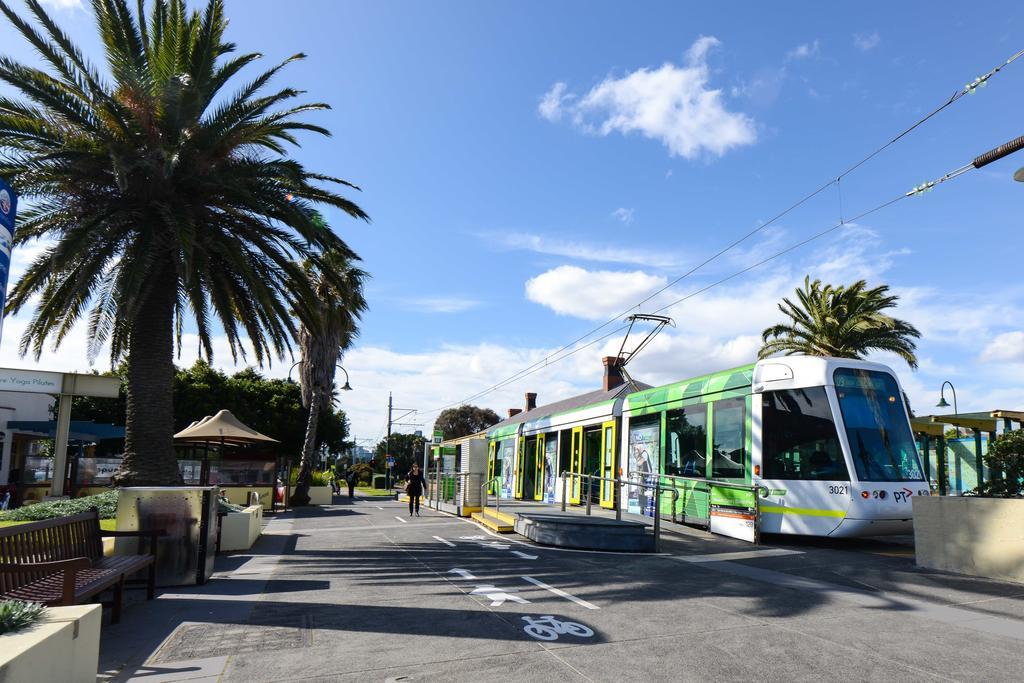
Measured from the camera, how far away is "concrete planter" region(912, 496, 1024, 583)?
9.19 m

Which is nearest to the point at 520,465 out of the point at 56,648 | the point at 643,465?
the point at 643,465


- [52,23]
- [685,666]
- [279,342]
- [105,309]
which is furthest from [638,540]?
[52,23]

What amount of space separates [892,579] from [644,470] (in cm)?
740

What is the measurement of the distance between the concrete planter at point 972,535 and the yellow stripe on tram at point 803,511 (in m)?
1.35

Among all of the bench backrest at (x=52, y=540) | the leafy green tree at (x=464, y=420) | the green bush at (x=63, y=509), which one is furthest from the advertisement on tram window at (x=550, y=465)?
the leafy green tree at (x=464, y=420)

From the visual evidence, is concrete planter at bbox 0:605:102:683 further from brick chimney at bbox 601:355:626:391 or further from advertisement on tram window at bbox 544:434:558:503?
brick chimney at bbox 601:355:626:391

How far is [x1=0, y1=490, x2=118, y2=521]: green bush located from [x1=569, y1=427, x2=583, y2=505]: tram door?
36.5ft

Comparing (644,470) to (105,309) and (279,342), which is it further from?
(105,309)

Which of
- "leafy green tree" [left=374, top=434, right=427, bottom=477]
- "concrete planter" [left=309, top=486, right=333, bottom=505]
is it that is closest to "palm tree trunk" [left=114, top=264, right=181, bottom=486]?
"concrete planter" [left=309, top=486, right=333, bottom=505]

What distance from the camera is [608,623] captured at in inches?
269

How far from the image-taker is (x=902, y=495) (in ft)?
38.4

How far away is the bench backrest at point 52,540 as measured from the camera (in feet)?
20.2

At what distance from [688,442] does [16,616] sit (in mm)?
12450

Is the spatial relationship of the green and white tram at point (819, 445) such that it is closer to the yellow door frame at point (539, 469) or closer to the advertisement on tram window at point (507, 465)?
the yellow door frame at point (539, 469)
